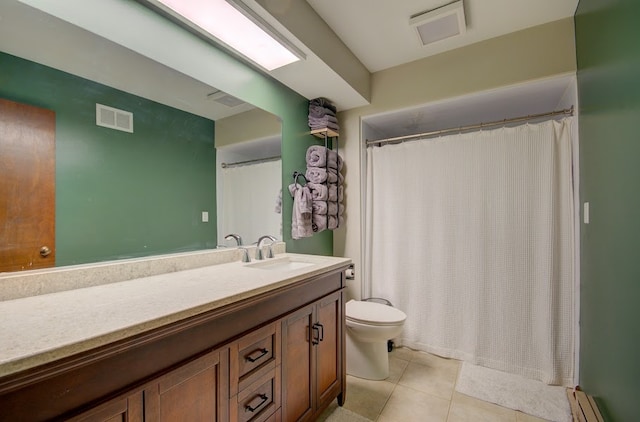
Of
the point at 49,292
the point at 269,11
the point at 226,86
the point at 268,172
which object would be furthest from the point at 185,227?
the point at 269,11

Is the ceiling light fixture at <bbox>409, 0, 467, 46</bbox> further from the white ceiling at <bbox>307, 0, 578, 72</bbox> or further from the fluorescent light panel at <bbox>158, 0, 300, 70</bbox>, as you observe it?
the fluorescent light panel at <bbox>158, 0, 300, 70</bbox>

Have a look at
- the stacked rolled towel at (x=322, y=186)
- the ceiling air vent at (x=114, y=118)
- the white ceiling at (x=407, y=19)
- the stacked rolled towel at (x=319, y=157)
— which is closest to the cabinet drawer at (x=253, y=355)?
the ceiling air vent at (x=114, y=118)

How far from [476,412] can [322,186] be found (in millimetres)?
1754

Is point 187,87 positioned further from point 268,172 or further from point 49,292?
point 49,292

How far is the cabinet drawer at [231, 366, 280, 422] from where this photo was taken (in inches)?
39.1

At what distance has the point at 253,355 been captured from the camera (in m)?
1.04

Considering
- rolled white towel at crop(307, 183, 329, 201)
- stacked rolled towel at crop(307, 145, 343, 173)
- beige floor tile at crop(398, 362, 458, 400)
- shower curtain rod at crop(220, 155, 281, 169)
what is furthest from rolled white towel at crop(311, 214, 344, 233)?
beige floor tile at crop(398, 362, 458, 400)

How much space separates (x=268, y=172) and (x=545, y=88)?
6.77ft

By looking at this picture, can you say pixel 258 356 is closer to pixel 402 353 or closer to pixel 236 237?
pixel 236 237

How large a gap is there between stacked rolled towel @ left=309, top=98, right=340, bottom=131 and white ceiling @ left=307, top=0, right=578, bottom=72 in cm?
46

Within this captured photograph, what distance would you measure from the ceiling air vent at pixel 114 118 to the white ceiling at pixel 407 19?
1226 millimetres

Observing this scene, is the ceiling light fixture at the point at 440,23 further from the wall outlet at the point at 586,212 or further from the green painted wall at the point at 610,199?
the wall outlet at the point at 586,212

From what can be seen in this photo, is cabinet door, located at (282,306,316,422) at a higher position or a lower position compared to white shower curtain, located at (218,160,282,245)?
lower

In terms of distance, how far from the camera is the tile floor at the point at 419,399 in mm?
1569
